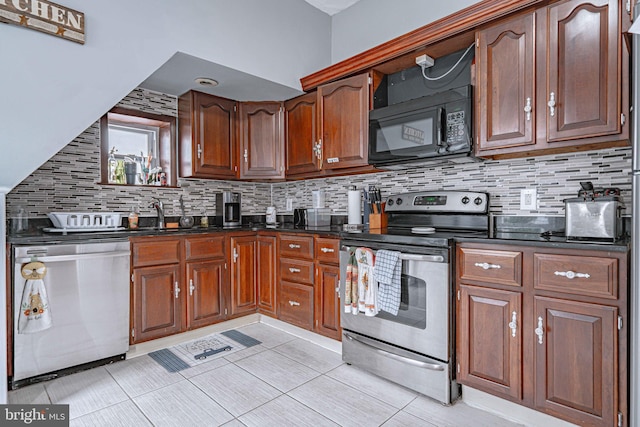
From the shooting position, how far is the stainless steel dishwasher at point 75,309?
206 centimetres

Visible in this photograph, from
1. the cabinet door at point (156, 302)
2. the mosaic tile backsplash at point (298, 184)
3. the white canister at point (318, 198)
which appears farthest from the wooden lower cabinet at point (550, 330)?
the cabinet door at point (156, 302)

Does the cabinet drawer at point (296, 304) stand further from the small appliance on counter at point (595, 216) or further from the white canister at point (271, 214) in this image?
the small appliance on counter at point (595, 216)

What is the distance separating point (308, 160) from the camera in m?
3.20

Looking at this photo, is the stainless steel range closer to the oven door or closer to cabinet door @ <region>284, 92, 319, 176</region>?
the oven door

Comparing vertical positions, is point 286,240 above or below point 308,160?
below

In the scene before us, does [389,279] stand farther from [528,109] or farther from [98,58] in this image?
[98,58]

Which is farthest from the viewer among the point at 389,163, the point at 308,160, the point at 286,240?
the point at 308,160

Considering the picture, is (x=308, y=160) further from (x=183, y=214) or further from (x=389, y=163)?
(x=183, y=214)

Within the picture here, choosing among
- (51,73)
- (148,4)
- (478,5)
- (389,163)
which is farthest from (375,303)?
(148,4)

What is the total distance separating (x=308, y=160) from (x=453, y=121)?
1.38 meters

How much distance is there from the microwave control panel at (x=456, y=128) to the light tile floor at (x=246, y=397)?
5.14 ft

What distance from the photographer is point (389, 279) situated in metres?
2.07

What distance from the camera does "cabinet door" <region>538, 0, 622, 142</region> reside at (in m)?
1.65

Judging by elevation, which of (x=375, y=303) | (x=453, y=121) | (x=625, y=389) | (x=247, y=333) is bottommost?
(x=247, y=333)
